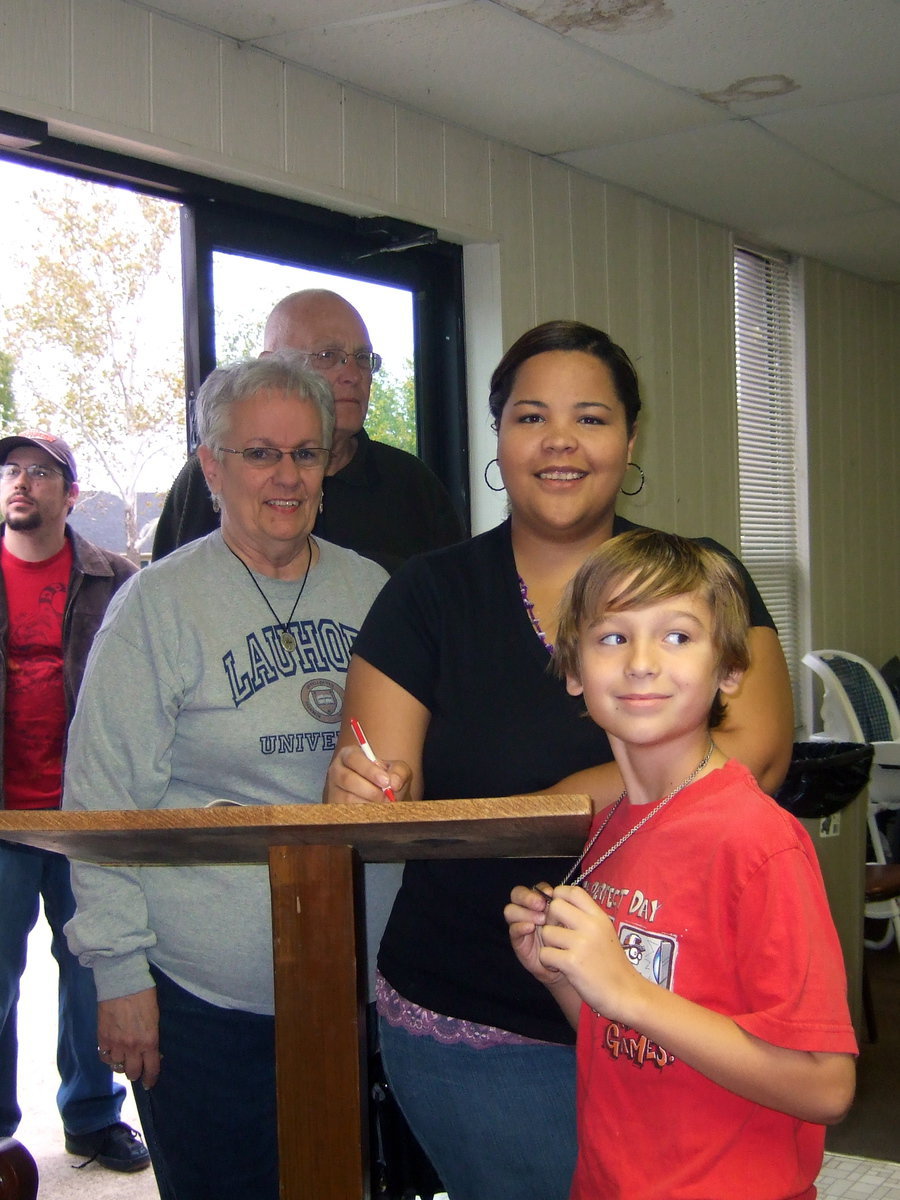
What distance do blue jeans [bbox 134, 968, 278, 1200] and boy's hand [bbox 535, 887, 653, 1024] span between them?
0.69 metres

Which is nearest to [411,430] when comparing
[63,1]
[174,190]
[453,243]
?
[453,243]

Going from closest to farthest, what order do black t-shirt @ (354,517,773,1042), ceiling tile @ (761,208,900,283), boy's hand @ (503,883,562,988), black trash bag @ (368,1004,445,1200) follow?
boy's hand @ (503,883,562,988)
black t-shirt @ (354,517,773,1042)
black trash bag @ (368,1004,445,1200)
ceiling tile @ (761,208,900,283)

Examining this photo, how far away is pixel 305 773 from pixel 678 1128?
2.25ft

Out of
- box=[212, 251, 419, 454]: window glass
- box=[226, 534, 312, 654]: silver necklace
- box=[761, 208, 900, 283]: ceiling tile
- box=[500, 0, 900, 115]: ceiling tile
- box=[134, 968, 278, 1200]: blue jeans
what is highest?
box=[761, 208, 900, 283]: ceiling tile

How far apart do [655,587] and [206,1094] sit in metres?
0.89

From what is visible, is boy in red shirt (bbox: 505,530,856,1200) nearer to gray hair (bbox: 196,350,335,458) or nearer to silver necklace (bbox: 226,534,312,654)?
silver necklace (bbox: 226,534,312,654)

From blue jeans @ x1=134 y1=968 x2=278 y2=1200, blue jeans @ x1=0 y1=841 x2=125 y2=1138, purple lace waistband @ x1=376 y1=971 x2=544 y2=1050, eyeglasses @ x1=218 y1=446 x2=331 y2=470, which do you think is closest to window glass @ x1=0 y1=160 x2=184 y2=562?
blue jeans @ x1=0 y1=841 x2=125 y2=1138

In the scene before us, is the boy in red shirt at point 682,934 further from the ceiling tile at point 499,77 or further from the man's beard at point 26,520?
the ceiling tile at point 499,77

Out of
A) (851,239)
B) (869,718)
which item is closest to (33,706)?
(869,718)

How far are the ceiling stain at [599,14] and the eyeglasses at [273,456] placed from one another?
1.73 meters

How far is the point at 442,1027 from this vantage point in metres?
1.28

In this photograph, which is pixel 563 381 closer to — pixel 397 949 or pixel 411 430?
pixel 397 949

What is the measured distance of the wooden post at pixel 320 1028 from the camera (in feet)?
3.02

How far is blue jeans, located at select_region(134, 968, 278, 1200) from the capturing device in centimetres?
151
